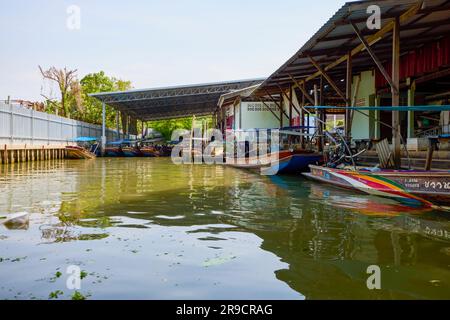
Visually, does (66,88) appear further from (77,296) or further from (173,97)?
(77,296)

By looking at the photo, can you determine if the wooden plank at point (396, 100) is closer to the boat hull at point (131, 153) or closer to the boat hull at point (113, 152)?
the boat hull at point (131, 153)

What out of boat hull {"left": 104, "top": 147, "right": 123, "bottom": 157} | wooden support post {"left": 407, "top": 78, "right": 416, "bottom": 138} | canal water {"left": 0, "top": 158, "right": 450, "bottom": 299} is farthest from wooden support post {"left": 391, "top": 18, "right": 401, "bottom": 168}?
boat hull {"left": 104, "top": 147, "right": 123, "bottom": 157}

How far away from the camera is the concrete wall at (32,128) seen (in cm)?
2127

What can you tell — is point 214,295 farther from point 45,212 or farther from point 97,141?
point 97,141

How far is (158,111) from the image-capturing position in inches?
1737

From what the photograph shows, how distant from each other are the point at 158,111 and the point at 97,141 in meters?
9.53

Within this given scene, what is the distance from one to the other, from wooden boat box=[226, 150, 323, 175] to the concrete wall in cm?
1324

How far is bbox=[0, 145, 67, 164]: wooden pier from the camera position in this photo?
→ 20500mm

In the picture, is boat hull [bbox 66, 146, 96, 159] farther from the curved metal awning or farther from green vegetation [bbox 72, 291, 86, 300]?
green vegetation [bbox 72, 291, 86, 300]

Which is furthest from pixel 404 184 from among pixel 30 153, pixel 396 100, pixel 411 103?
pixel 30 153

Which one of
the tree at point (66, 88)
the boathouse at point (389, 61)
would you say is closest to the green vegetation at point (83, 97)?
the tree at point (66, 88)

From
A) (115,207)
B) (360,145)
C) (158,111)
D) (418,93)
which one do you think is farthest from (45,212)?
(158,111)
